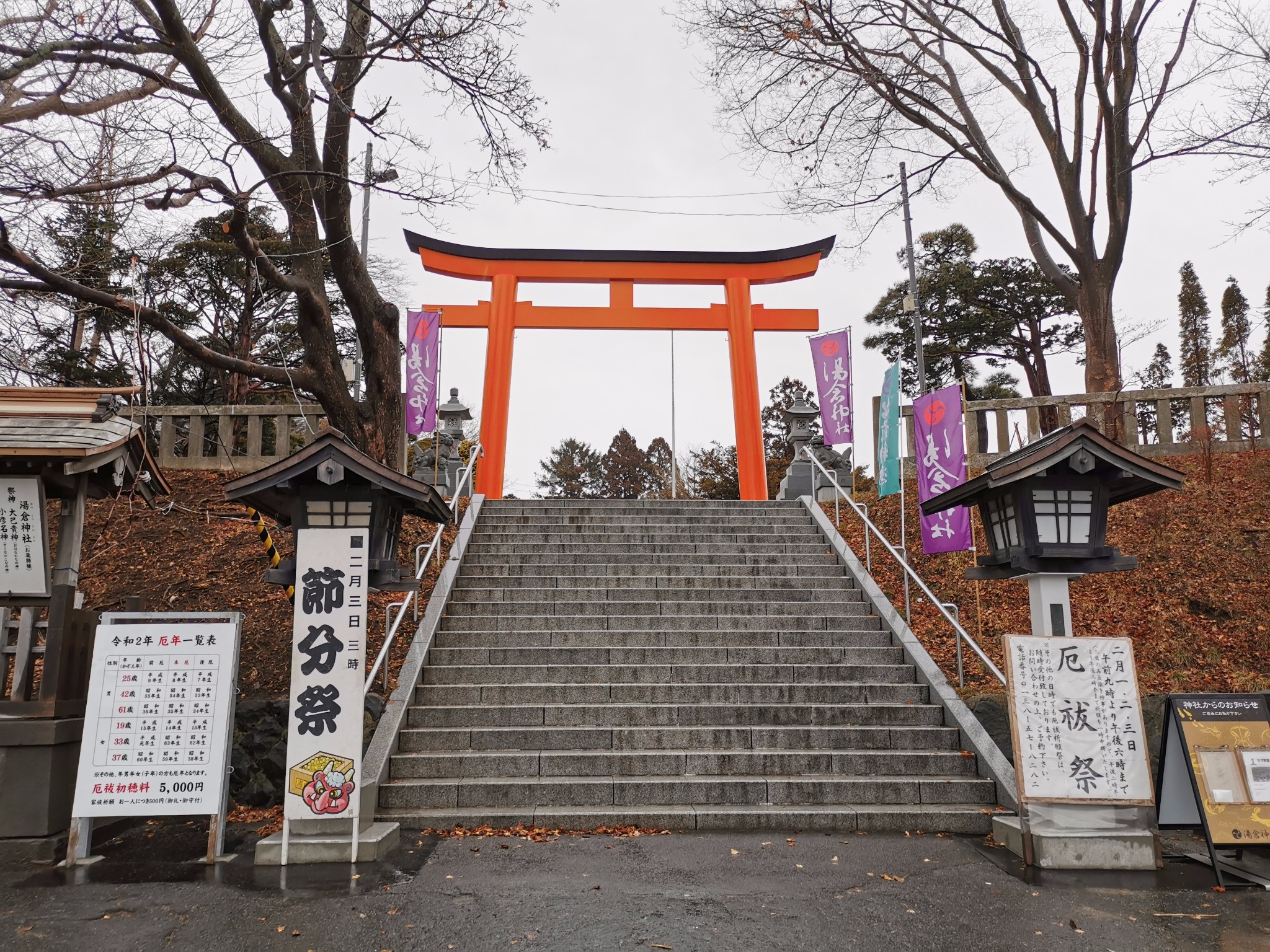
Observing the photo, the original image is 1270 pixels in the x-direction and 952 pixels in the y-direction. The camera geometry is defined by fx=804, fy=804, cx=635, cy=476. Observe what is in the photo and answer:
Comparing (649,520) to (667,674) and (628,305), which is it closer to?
(667,674)

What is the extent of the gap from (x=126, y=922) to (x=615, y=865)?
8.90ft

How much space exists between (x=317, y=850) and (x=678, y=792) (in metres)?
2.57

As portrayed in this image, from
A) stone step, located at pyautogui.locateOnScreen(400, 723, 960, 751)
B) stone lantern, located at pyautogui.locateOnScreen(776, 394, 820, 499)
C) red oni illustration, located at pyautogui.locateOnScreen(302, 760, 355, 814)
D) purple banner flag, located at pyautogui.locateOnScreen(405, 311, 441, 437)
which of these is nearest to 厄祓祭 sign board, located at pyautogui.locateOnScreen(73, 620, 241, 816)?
red oni illustration, located at pyautogui.locateOnScreen(302, 760, 355, 814)

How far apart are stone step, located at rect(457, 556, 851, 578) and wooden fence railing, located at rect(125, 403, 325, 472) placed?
4784 millimetres

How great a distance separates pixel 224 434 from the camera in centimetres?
1288

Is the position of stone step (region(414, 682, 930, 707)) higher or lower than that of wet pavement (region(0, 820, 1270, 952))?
higher

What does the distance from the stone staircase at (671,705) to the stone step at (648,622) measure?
2 centimetres

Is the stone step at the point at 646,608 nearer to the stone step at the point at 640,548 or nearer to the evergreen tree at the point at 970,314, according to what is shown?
the stone step at the point at 640,548

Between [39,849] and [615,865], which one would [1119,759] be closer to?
[615,865]

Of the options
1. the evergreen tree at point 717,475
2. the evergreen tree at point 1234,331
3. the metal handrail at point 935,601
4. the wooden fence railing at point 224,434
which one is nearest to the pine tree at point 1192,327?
the evergreen tree at point 1234,331

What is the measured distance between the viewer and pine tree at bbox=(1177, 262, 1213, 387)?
95.9ft

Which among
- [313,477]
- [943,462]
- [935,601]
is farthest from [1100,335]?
[313,477]

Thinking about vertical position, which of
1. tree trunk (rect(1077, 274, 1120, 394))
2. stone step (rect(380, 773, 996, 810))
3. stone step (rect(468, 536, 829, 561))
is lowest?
stone step (rect(380, 773, 996, 810))

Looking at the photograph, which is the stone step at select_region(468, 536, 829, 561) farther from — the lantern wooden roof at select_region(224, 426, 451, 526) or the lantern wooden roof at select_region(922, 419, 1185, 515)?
the lantern wooden roof at select_region(922, 419, 1185, 515)
